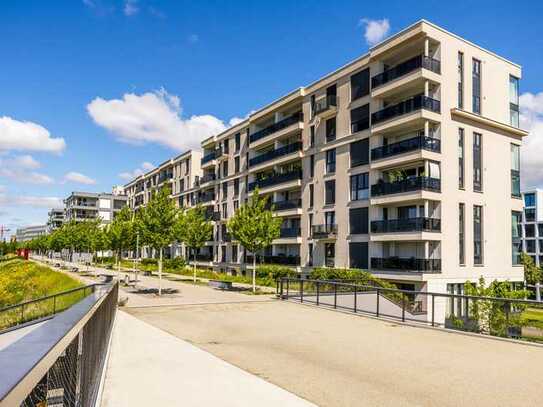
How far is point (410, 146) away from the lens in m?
29.3

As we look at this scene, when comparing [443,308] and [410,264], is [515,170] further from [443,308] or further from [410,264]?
[443,308]

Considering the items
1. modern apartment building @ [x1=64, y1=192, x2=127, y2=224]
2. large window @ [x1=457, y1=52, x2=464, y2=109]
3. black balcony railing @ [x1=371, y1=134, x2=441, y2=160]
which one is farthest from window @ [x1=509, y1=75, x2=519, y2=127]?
modern apartment building @ [x1=64, y1=192, x2=127, y2=224]

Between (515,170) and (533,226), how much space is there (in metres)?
52.9

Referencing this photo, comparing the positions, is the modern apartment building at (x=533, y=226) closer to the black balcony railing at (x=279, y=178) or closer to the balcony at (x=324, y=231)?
the black balcony railing at (x=279, y=178)

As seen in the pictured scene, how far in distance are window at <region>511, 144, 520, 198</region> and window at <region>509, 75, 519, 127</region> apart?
6.40 feet

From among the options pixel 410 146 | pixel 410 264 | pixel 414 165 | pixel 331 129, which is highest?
pixel 331 129

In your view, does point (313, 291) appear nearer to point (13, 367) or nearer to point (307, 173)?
point (13, 367)

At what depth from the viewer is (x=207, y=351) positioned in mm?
10055

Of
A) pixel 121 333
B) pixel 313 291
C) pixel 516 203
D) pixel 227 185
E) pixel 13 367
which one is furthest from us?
pixel 227 185

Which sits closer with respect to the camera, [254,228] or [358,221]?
[254,228]

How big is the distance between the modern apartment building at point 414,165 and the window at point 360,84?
0.08 meters

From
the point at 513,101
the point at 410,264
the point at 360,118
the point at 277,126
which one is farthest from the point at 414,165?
the point at 277,126

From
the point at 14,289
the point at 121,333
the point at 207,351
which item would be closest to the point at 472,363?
the point at 207,351

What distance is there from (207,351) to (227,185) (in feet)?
148
